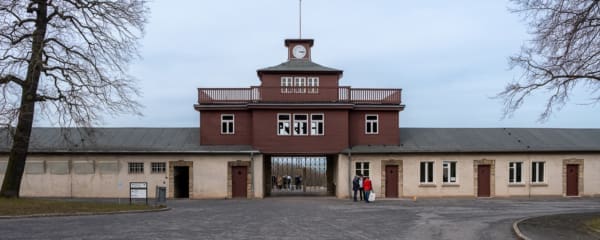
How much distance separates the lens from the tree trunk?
829 inches

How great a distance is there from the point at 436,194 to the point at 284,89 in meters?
10.1

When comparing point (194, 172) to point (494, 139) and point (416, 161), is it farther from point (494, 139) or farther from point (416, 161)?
point (494, 139)

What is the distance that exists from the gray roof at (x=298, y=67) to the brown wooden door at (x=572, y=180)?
14131mm

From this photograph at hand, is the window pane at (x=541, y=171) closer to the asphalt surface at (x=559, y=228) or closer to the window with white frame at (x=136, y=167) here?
the asphalt surface at (x=559, y=228)

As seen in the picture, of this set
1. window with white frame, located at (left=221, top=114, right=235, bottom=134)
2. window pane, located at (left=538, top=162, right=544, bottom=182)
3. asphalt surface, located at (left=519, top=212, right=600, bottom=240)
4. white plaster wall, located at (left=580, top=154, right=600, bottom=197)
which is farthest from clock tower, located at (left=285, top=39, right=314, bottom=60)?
asphalt surface, located at (left=519, top=212, right=600, bottom=240)

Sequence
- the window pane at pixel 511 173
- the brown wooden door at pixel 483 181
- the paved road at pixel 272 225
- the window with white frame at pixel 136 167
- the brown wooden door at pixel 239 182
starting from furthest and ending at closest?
the window pane at pixel 511 173
the brown wooden door at pixel 483 181
the brown wooden door at pixel 239 182
the window with white frame at pixel 136 167
the paved road at pixel 272 225

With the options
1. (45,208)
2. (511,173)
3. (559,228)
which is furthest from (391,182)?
(45,208)

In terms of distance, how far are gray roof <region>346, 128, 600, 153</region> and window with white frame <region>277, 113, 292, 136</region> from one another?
3509mm

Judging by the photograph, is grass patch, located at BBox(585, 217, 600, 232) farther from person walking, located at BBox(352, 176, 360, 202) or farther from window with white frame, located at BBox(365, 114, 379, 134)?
window with white frame, located at BBox(365, 114, 379, 134)

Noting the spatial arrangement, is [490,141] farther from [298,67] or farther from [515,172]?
[298,67]

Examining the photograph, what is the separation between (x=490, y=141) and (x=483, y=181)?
270 centimetres

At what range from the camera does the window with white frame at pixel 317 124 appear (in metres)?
32.2

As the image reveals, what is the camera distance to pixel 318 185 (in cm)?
4300

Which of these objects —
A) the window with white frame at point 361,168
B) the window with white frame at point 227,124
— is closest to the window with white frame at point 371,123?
the window with white frame at point 361,168
